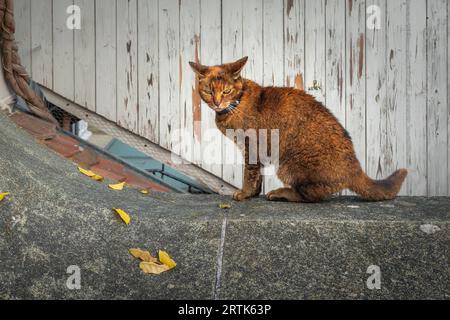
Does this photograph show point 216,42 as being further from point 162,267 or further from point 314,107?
point 162,267

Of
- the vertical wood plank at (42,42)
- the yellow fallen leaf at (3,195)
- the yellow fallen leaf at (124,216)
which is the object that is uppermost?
the vertical wood plank at (42,42)

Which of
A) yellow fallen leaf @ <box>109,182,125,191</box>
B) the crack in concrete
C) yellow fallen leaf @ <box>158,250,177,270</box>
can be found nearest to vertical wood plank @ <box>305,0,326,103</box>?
yellow fallen leaf @ <box>109,182,125,191</box>

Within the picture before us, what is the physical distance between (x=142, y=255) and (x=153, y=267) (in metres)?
0.10

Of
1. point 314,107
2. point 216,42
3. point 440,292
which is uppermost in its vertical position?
point 216,42

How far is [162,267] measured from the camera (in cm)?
213

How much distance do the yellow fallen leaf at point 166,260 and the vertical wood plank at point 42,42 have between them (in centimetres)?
240

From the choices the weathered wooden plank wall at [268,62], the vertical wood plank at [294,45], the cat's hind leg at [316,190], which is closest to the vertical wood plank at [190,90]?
the weathered wooden plank wall at [268,62]

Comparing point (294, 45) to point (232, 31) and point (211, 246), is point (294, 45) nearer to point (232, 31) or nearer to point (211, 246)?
point (232, 31)

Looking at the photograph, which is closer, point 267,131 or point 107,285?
point 107,285

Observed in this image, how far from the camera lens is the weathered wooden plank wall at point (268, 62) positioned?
3871mm

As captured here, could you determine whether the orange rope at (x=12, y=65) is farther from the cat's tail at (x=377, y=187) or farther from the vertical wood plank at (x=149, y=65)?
the cat's tail at (x=377, y=187)

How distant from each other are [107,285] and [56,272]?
0.23 metres

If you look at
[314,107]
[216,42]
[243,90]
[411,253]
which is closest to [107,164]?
[216,42]

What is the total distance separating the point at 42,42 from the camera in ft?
13.3
